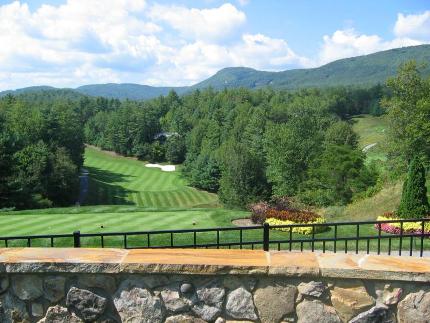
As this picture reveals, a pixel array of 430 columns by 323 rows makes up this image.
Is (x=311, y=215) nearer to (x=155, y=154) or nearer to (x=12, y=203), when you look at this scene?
(x=12, y=203)

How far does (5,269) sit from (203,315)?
1608 millimetres

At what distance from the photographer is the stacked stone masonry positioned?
11.3 ft

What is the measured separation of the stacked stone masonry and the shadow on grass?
165 ft

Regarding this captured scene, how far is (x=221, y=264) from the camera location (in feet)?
11.6

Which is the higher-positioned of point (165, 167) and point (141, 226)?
point (141, 226)

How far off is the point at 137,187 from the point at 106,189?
433cm

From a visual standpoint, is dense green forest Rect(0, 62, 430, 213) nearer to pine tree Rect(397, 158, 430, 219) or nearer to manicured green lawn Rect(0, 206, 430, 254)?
pine tree Rect(397, 158, 430, 219)

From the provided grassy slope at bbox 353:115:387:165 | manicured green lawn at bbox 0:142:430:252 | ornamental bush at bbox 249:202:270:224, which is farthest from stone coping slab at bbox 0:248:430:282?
grassy slope at bbox 353:115:387:165

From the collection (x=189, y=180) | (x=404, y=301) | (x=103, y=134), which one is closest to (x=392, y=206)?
(x=404, y=301)

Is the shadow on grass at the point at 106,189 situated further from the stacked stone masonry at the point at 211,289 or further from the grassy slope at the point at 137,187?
the stacked stone masonry at the point at 211,289

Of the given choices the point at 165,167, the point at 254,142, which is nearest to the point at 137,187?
the point at 254,142

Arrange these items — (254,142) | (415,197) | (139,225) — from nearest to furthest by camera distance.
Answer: (139,225), (415,197), (254,142)

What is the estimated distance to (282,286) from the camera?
3531 mm

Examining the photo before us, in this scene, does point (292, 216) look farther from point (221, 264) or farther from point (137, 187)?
point (137, 187)
